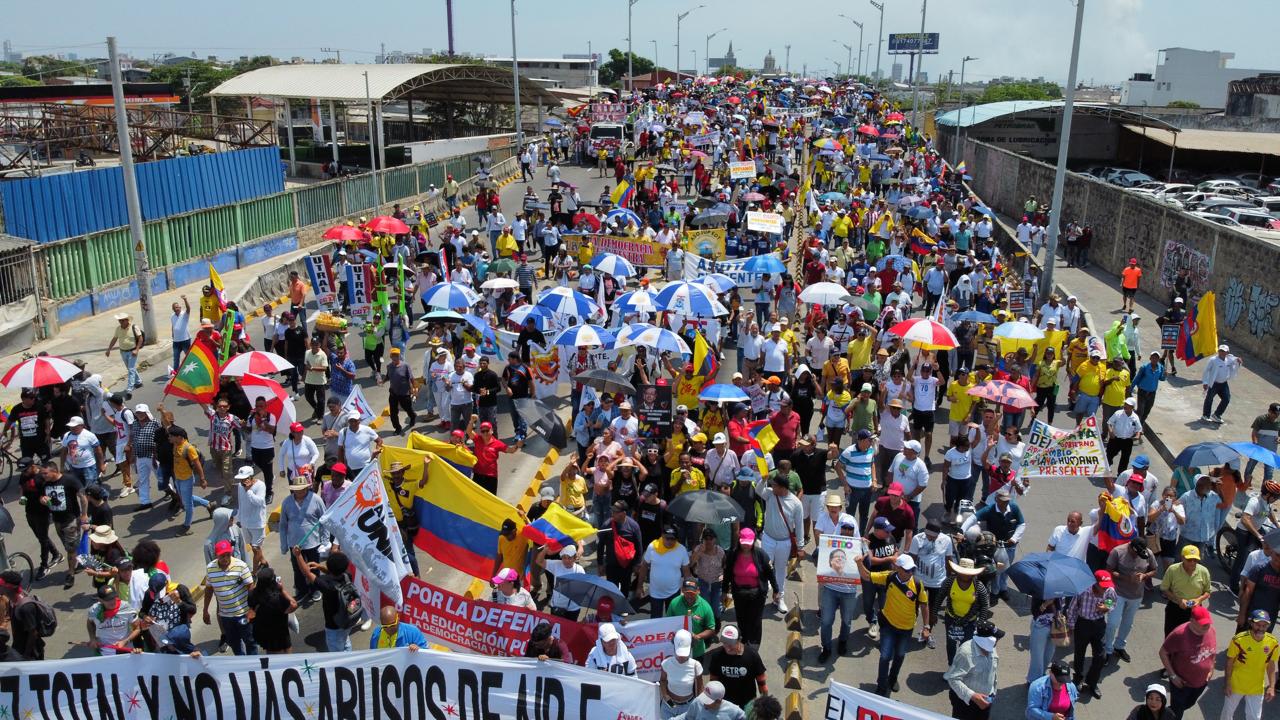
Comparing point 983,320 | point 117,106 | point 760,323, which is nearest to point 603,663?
point 983,320

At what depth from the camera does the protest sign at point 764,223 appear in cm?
2361

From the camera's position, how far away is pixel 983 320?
16156 millimetres

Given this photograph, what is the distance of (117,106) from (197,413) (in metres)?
7.46

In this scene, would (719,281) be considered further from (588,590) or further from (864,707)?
(864,707)

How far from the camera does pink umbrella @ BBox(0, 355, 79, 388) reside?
43.5 ft

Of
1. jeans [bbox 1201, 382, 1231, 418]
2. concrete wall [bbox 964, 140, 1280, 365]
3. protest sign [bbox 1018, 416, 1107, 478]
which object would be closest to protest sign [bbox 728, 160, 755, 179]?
concrete wall [bbox 964, 140, 1280, 365]

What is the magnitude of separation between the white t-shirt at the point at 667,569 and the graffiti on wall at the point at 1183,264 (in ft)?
64.4

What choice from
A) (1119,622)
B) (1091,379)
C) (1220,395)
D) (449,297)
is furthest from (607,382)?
(1220,395)

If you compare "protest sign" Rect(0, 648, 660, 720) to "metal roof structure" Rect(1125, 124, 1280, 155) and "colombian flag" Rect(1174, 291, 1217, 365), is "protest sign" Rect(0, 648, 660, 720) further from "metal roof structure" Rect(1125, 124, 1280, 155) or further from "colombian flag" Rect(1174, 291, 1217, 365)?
"metal roof structure" Rect(1125, 124, 1280, 155)

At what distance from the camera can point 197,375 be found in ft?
45.4

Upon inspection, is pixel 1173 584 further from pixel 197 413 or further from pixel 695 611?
pixel 197 413

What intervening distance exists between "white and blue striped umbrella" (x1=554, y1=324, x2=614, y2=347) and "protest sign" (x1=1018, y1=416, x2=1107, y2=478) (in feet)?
20.0

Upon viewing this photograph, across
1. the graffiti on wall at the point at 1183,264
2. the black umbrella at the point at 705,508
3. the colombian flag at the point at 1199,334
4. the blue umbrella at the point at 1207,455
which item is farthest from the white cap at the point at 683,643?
the graffiti on wall at the point at 1183,264

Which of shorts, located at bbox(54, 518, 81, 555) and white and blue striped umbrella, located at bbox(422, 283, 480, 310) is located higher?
white and blue striped umbrella, located at bbox(422, 283, 480, 310)
